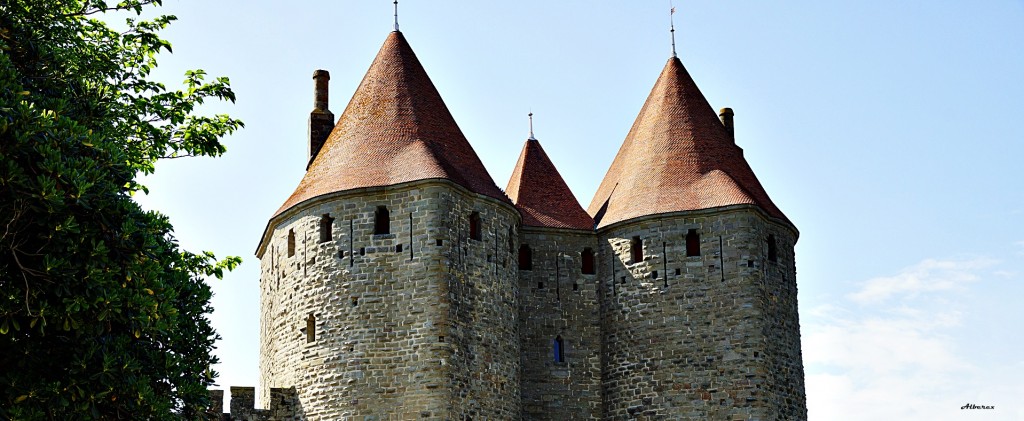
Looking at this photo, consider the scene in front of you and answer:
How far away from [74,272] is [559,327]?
1790cm

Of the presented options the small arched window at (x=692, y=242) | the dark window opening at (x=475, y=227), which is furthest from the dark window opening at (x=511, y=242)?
the small arched window at (x=692, y=242)

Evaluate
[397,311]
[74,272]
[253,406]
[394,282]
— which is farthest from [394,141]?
[74,272]

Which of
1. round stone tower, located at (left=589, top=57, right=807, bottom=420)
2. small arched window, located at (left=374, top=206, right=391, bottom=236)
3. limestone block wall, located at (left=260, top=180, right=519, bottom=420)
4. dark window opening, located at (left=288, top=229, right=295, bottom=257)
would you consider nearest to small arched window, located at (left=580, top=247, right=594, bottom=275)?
round stone tower, located at (left=589, top=57, right=807, bottom=420)

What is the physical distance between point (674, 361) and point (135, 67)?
1465cm

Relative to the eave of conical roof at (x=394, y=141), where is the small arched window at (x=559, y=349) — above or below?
below

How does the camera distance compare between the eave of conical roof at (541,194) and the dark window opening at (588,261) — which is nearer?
the dark window opening at (588,261)

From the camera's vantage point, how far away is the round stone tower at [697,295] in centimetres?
3362

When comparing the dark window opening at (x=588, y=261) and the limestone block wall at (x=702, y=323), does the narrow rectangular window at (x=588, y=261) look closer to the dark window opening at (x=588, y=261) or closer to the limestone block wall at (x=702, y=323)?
the dark window opening at (x=588, y=261)

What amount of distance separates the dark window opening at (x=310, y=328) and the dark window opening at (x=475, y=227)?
409cm

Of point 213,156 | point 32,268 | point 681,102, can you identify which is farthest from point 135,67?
point 681,102

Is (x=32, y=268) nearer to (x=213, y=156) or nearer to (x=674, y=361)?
(x=213, y=156)

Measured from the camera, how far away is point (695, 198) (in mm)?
35375

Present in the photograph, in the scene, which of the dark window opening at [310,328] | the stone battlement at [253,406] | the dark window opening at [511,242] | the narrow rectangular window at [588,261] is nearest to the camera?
the stone battlement at [253,406]

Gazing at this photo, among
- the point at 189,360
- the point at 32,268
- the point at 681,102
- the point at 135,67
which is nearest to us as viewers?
the point at 32,268
